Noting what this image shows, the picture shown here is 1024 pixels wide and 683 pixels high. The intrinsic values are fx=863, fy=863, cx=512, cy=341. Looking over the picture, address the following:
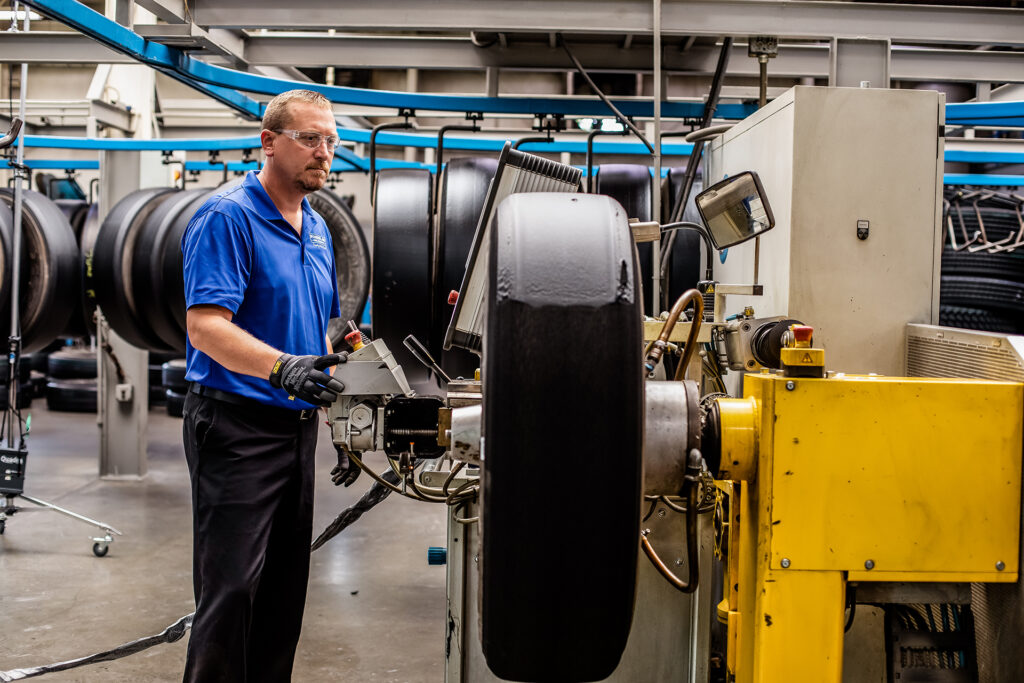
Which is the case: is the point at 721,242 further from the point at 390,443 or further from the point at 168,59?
the point at 168,59

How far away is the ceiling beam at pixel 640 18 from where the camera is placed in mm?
2295

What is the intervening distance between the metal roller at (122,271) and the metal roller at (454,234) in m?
1.92

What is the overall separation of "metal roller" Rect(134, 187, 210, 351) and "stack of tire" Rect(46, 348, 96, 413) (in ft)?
10.8

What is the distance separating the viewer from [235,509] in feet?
5.45

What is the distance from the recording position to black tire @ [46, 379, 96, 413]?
6.83m

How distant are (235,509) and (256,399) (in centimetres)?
21

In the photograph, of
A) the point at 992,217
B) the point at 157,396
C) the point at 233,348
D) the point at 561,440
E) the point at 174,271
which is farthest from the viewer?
the point at 157,396

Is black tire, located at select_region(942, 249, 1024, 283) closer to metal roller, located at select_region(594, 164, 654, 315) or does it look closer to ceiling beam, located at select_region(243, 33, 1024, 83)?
ceiling beam, located at select_region(243, 33, 1024, 83)

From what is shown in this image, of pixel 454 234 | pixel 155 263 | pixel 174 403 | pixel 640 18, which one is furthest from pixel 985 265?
pixel 174 403

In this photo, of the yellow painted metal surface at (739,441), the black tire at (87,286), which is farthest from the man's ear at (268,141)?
the black tire at (87,286)

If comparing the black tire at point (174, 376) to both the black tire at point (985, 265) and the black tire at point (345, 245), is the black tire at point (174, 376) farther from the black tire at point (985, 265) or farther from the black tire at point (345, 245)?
the black tire at point (985, 265)

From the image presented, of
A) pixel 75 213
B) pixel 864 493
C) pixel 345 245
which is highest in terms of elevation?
pixel 75 213

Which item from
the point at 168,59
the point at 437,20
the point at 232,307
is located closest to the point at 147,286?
the point at 168,59

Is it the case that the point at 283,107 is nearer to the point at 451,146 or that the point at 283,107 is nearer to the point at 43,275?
the point at 451,146
